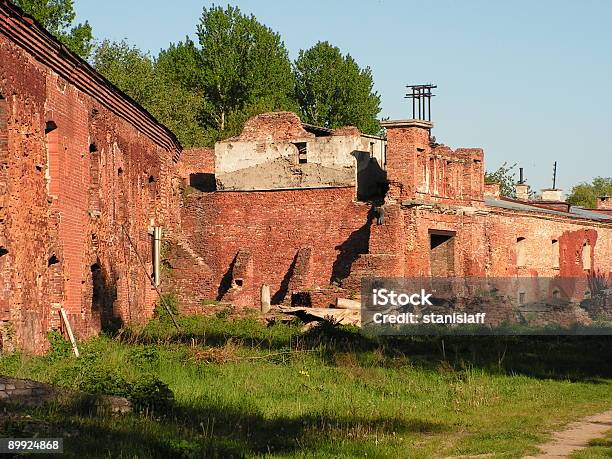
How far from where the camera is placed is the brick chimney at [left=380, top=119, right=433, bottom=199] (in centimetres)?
3084

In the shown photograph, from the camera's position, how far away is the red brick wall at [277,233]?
31562 millimetres

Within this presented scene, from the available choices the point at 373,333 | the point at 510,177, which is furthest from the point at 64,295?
the point at 510,177

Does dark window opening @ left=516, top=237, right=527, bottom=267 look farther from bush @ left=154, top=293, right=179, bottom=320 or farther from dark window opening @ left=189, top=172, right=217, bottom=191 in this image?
bush @ left=154, top=293, right=179, bottom=320

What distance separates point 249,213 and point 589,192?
68.7 m

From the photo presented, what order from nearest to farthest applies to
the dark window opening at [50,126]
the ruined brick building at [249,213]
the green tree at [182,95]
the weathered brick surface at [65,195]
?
1. the weathered brick surface at [65,195]
2. the dark window opening at [50,126]
3. the ruined brick building at [249,213]
4. the green tree at [182,95]

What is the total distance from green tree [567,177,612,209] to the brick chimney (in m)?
50.1

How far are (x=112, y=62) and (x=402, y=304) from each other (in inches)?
951

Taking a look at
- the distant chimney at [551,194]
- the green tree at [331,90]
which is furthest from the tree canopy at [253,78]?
the distant chimney at [551,194]

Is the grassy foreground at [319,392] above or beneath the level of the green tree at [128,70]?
beneath

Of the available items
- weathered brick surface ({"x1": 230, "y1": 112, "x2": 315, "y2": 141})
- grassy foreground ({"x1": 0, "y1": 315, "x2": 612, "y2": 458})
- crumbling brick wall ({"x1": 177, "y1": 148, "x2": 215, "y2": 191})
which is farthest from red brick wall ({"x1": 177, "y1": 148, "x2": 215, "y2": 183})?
grassy foreground ({"x1": 0, "y1": 315, "x2": 612, "y2": 458})

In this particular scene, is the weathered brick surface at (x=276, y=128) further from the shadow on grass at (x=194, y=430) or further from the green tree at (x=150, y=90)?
the shadow on grass at (x=194, y=430)

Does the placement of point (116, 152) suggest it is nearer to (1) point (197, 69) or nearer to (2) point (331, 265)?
(2) point (331, 265)

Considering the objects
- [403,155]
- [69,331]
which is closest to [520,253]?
[403,155]

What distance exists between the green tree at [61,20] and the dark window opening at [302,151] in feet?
54.1
